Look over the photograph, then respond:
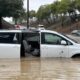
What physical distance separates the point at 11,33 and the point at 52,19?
88.1 m

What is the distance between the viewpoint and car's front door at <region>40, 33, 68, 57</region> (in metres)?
15.2

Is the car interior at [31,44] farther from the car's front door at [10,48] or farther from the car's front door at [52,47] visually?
the car's front door at [10,48]

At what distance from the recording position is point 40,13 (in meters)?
103

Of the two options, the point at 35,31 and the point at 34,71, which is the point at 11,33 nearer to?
the point at 35,31

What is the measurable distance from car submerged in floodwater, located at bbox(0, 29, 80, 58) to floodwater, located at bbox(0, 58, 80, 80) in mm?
287

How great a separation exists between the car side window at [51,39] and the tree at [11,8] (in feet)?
107

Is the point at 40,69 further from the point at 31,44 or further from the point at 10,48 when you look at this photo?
the point at 31,44

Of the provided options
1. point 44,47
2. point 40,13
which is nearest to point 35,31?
point 44,47

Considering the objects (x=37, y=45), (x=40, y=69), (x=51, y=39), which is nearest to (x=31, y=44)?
(x=37, y=45)

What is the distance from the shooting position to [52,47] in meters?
15.2

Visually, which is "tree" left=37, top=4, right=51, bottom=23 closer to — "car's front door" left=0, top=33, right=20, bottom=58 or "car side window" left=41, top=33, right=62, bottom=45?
"car side window" left=41, top=33, right=62, bottom=45

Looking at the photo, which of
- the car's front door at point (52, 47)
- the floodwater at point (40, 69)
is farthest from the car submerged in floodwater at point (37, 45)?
the floodwater at point (40, 69)

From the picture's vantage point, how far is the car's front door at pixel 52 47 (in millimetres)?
15227

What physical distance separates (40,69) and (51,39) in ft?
10.3
